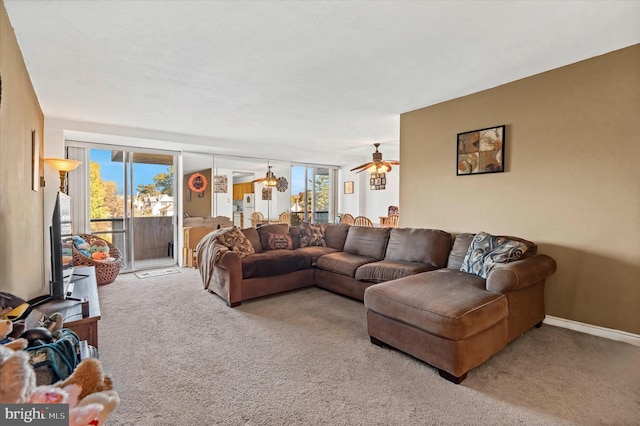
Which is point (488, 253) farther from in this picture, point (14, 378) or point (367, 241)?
point (14, 378)

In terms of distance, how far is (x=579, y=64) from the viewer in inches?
113

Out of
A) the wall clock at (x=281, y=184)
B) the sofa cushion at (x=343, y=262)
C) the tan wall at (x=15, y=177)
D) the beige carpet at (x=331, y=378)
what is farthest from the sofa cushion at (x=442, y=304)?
the wall clock at (x=281, y=184)

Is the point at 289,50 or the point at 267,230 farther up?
the point at 289,50

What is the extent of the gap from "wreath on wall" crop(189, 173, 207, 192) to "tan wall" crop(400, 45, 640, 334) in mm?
4843

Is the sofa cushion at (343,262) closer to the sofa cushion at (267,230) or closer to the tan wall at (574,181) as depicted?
the sofa cushion at (267,230)

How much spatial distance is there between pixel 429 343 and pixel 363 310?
52.8 inches

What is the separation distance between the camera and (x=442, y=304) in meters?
2.19

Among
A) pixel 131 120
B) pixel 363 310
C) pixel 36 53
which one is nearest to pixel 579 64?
pixel 363 310

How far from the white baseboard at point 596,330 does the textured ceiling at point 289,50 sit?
93.9 inches

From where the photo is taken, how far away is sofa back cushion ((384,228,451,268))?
3.63 metres

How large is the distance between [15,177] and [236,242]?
88.7 inches

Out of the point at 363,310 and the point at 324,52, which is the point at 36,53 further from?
the point at 363,310

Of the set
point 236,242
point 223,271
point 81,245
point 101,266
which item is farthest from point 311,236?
point 81,245

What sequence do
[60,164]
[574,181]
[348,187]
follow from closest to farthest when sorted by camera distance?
[574,181]
[60,164]
[348,187]
